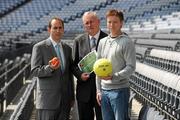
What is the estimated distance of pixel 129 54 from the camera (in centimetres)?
328

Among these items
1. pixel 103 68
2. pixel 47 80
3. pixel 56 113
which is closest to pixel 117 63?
pixel 103 68

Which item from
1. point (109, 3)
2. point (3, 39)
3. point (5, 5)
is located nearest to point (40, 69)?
point (3, 39)

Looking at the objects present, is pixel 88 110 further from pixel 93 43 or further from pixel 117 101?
pixel 117 101

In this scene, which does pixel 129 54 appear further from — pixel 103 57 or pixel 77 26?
pixel 77 26

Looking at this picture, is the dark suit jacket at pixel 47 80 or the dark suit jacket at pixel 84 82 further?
the dark suit jacket at pixel 84 82

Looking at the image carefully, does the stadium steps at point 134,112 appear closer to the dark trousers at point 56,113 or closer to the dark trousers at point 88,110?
the dark trousers at point 88,110

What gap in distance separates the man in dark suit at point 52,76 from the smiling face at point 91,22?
0.74 feet

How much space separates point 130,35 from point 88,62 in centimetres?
1564

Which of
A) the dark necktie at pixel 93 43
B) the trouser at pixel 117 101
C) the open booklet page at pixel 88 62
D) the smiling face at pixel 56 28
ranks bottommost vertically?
the trouser at pixel 117 101

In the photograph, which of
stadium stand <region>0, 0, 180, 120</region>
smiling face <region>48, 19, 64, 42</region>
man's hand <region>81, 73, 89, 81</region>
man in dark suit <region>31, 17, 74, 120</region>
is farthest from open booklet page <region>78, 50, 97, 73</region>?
stadium stand <region>0, 0, 180, 120</region>

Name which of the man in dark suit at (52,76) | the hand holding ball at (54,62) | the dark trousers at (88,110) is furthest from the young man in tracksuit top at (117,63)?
the dark trousers at (88,110)

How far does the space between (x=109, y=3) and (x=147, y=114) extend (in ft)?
78.6

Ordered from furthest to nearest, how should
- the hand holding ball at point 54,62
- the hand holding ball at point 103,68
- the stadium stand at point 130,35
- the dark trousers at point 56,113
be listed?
the stadium stand at point 130,35 → the dark trousers at point 56,113 → the hand holding ball at point 54,62 → the hand holding ball at point 103,68

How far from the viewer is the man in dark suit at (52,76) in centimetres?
367
